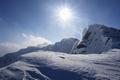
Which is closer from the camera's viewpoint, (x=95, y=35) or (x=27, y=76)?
(x=27, y=76)

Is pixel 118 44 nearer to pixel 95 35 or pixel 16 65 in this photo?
pixel 95 35

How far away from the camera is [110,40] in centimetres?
3647

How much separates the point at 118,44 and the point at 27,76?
26.5 m

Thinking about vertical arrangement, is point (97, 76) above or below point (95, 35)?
below

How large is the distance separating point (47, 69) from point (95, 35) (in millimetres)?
35689

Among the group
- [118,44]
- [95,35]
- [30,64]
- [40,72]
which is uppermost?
[95,35]

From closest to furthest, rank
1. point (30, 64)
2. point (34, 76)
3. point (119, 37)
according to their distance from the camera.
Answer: point (34, 76), point (30, 64), point (119, 37)

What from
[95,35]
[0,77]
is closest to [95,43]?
[95,35]

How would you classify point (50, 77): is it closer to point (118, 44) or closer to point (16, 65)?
point (16, 65)

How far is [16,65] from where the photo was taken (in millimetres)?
12383

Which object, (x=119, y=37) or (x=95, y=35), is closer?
(x=119, y=37)

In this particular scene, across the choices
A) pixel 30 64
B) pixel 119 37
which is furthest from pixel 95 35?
pixel 30 64

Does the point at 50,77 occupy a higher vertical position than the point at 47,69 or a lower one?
lower

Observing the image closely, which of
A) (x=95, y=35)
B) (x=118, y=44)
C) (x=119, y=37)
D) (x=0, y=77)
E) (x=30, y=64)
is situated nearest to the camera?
(x=0, y=77)
